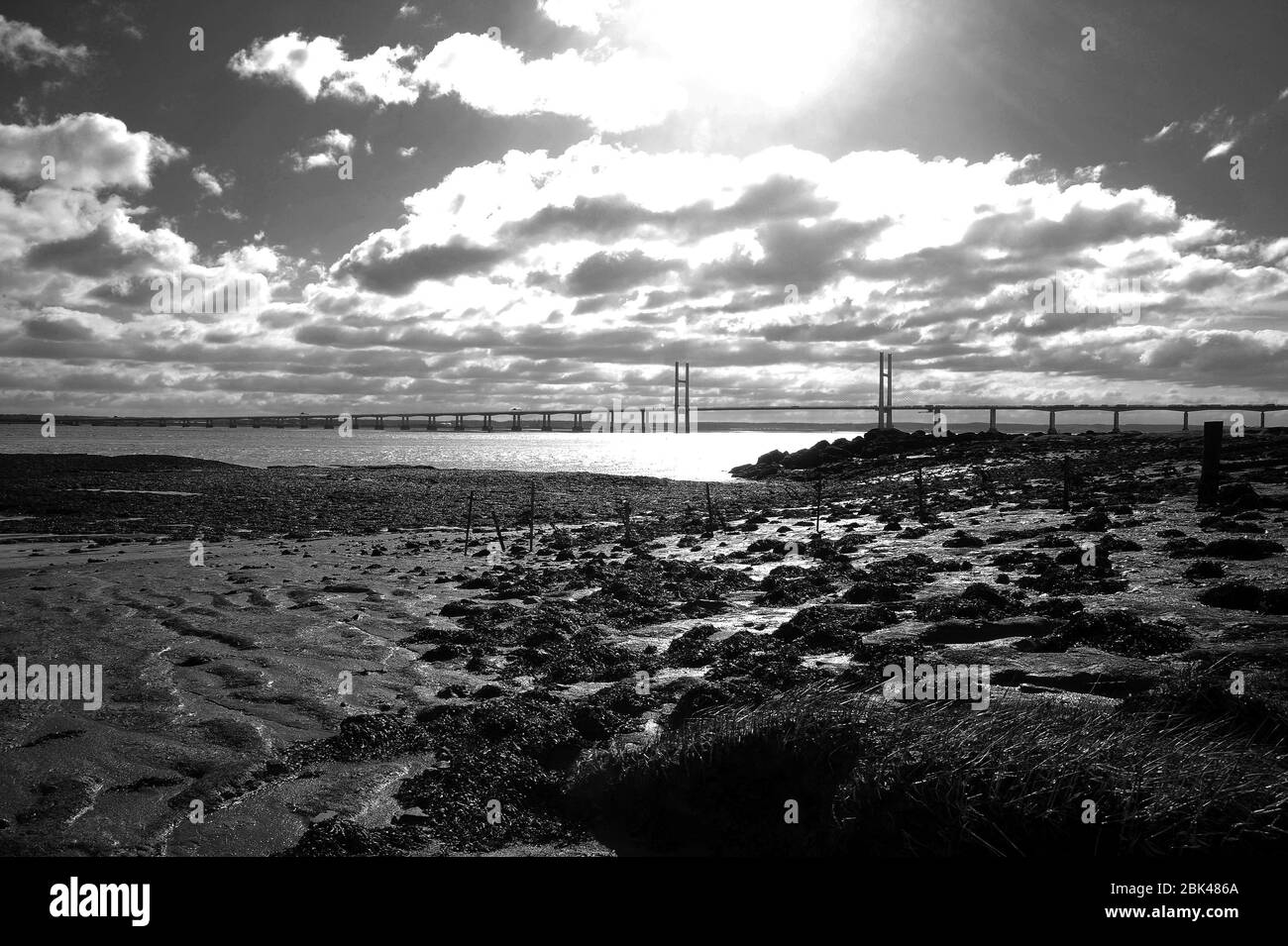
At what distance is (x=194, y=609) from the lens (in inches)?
420

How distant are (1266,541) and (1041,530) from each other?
404 cm

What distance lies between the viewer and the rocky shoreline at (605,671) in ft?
15.0

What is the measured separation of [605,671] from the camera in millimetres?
7980

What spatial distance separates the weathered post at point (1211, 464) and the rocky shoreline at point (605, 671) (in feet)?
2.47

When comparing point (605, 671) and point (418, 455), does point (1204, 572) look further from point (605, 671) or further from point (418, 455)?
point (418, 455)

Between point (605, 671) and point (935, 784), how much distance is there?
4.55m

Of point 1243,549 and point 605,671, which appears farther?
point 1243,549

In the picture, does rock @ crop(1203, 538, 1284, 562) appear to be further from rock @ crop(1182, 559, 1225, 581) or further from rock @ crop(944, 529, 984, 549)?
rock @ crop(944, 529, 984, 549)

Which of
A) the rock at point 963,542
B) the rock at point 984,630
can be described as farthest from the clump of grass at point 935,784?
the rock at point 963,542

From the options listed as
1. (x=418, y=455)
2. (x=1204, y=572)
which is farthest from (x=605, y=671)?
(x=418, y=455)

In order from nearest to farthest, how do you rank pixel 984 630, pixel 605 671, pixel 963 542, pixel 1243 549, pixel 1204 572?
pixel 605 671, pixel 984 630, pixel 1204 572, pixel 1243 549, pixel 963 542

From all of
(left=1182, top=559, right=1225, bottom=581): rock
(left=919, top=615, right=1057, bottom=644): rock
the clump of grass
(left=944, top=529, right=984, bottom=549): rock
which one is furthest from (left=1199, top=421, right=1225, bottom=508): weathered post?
the clump of grass
